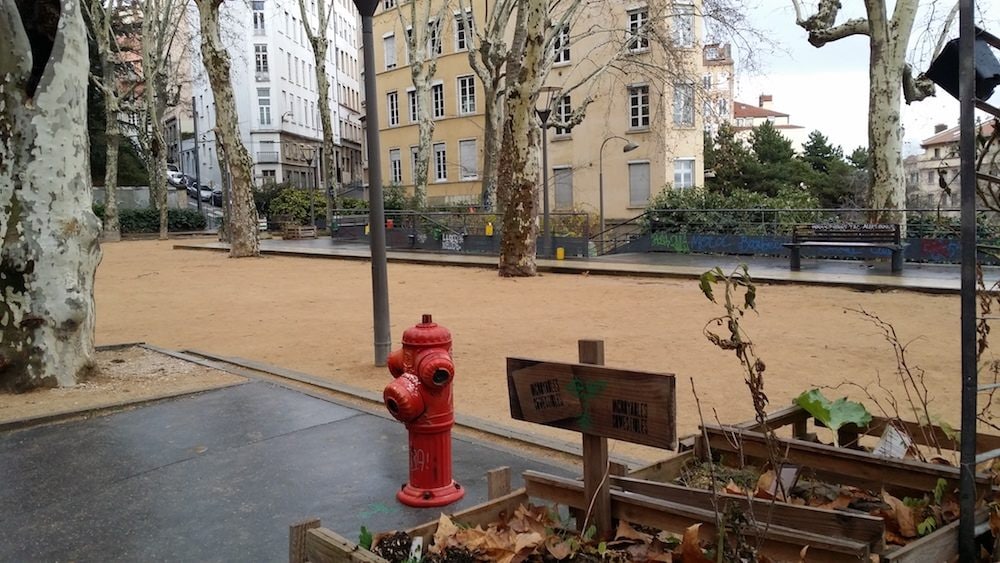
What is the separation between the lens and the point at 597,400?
288cm

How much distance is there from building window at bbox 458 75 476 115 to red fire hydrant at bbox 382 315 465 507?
40.2m

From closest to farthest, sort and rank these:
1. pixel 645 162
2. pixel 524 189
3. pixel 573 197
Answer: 1. pixel 524 189
2. pixel 645 162
3. pixel 573 197

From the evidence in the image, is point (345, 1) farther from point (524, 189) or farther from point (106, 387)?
point (106, 387)

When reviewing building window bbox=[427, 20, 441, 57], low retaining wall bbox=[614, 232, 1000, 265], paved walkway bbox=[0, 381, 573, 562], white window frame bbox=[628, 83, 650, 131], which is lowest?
paved walkway bbox=[0, 381, 573, 562]

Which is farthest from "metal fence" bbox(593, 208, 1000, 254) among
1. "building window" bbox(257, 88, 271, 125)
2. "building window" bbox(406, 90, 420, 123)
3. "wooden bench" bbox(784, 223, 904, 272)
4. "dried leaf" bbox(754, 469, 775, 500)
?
"building window" bbox(257, 88, 271, 125)

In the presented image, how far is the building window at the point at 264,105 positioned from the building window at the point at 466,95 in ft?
113

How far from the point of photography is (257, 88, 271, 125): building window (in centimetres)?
7231

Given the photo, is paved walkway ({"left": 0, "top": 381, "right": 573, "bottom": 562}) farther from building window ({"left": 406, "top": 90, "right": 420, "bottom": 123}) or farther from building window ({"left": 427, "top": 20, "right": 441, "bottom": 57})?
building window ({"left": 406, "top": 90, "right": 420, "bottom": 123})

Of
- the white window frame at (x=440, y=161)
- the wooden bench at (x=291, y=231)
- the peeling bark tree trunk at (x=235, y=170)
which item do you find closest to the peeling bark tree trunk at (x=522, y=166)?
the peeling bark tree trunk at (x=235, y=170)

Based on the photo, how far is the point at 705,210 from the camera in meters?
22.7

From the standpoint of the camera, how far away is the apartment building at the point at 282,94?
237 feet

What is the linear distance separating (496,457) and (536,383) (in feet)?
6.78

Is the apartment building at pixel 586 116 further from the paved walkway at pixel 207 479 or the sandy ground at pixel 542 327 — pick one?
the paved walkway at pixel 207 479

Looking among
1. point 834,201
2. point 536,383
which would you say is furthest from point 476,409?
point 834,201
